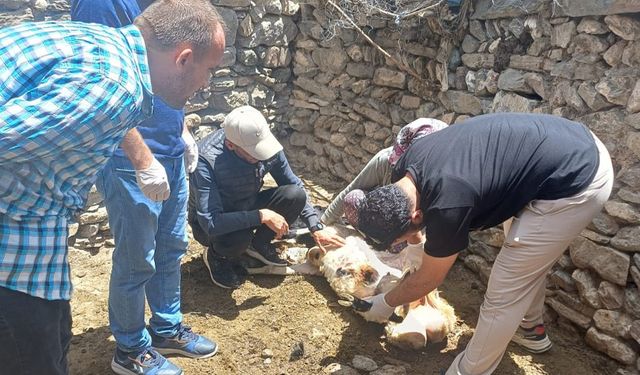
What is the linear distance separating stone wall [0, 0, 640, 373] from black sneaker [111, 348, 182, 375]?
1.67 metres

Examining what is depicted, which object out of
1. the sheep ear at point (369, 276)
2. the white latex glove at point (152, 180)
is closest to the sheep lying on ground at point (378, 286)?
the sheep ear at point (369, 276)

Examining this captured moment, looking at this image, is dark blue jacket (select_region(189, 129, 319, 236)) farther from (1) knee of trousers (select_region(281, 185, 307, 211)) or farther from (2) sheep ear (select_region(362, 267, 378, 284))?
(2) sheep ear (select_region(362, 267, 378, 284))

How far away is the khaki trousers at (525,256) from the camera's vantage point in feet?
7.67

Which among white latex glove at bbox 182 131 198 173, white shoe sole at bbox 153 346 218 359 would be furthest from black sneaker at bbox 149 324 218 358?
white latex glove at bbox 182 131 198 173

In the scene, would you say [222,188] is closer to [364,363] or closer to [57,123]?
[364,363]

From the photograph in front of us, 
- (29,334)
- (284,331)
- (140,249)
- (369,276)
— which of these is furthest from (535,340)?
(29,334)

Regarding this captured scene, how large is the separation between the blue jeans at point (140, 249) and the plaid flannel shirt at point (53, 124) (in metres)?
0.67

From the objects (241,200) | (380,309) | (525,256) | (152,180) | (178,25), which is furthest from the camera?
(241,200)

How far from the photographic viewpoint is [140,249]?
248 cm

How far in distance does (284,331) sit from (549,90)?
2252 mm

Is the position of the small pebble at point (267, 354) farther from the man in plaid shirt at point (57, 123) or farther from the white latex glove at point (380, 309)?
the man in plaid shirt at point (57, 123)

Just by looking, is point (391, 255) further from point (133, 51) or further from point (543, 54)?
point (133, 51)

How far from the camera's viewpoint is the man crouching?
326 cm

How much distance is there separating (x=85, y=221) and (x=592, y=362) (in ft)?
11.9
